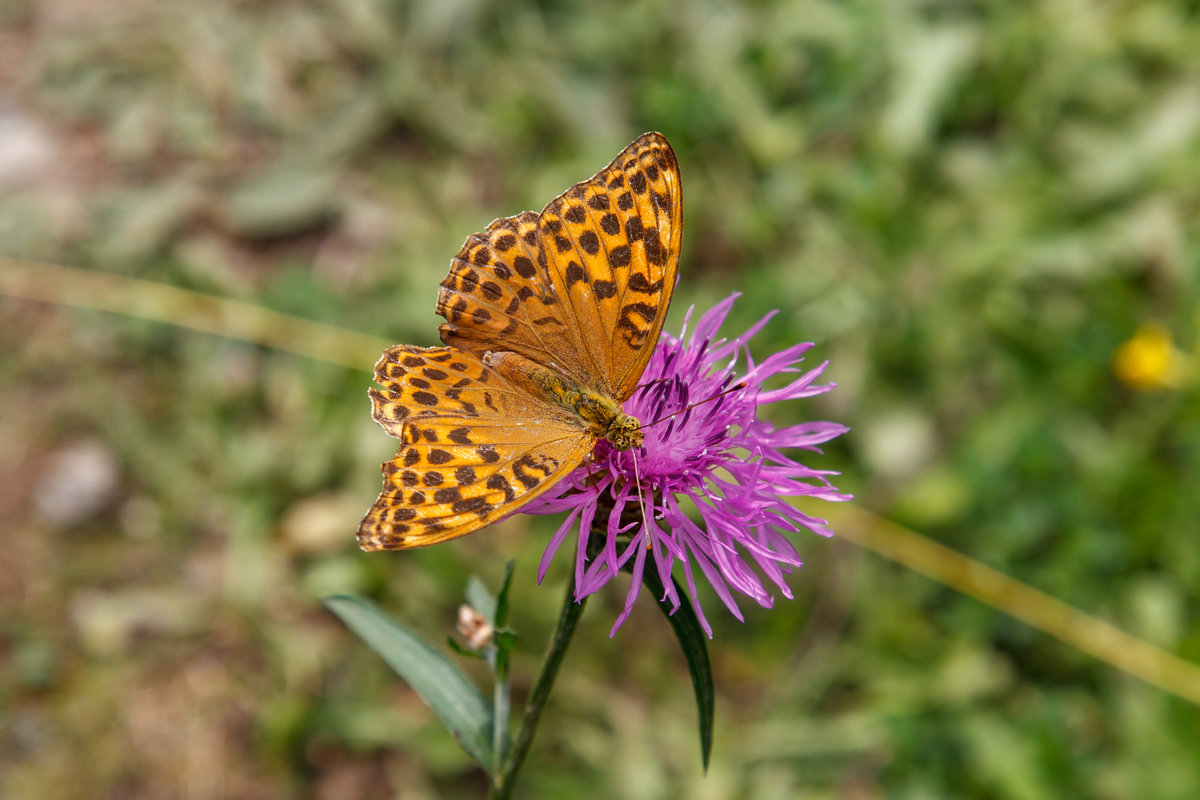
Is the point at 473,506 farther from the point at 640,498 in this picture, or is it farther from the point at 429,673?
the point at 429,673

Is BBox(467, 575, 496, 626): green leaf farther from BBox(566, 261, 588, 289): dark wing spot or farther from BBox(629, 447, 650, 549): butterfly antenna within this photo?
BBox(566, 261, 588, 289): dark wing spot

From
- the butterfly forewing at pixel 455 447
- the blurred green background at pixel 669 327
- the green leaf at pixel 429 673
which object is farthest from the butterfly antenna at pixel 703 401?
the blurred green background at pixel 669 327

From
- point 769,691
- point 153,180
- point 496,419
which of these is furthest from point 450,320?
point 153,180

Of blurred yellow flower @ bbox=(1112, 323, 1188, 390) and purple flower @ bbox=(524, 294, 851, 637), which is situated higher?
blurred yellow flower @ bbox=(1112, 323, 1188, 390)

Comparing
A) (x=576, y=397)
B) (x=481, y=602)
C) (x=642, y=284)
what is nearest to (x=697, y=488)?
(x=576, y=397)

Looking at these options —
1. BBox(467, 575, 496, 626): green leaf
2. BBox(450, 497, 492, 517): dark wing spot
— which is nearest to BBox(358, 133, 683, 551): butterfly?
BBox(450, 497, 492, 517): dark wing spot

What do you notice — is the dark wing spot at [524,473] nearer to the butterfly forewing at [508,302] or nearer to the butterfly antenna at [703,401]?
the butterfly antenna at [703,401]
